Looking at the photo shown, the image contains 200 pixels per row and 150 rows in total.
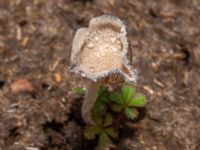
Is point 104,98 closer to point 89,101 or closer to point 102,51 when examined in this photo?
point 89,101

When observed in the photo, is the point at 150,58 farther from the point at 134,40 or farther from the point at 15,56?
the point at 15,56

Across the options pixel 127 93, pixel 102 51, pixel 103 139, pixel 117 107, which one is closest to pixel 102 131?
pixel 103 139

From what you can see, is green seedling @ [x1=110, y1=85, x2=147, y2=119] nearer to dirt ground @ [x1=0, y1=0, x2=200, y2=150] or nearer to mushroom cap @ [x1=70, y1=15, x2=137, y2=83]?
dirt ground @ [x1=0, y1=0, x2=200, y2=150]

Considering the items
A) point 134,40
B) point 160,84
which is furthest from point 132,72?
point 134,40

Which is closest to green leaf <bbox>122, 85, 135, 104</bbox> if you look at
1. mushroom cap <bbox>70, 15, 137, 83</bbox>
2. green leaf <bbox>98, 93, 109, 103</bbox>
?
green leaf <bbox>98, 93, 109, 103</bbox>

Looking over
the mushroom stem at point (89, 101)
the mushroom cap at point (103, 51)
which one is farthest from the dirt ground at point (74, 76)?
the mushroom cap at point (103, 51)

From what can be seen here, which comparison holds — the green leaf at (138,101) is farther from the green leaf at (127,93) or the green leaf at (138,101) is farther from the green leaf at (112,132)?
the green leaf at (112,132)

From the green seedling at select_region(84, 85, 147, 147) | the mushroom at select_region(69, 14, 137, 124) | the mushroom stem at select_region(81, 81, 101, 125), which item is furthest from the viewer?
the green seedling at select_region(84, 85, 147, 147)
